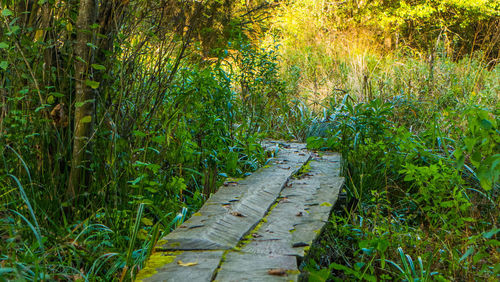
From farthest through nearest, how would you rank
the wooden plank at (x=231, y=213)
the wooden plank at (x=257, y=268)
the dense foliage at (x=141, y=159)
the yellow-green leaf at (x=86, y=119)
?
1. the yellow-green leaf at (x=86, y=119)
2. the dense foliage at (x=141, y=159)
3. the wooden plank at (x=231, y=213)
4. the wooden plank at (x=257, y=268)

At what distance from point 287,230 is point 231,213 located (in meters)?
0.38

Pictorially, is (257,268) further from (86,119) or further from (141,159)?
(141,159)

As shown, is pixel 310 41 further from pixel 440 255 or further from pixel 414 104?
pixel 440 255

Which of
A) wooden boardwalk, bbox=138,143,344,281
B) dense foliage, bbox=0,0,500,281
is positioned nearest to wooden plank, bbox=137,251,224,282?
wooden boardwalk, bbox=138,143,344,281

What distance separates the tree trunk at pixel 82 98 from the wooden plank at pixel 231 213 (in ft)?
2.55

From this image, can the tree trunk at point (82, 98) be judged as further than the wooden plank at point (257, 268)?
Yes

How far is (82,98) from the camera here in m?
2.80

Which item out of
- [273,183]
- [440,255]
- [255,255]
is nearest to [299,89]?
[273,183]

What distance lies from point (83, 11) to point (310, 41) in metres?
9.35

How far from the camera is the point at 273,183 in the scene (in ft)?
11.7

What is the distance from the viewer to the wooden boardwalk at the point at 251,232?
78.6 inches

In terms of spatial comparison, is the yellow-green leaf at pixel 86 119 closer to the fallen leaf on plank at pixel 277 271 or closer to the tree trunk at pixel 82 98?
the tree trunk at pixel 82 98

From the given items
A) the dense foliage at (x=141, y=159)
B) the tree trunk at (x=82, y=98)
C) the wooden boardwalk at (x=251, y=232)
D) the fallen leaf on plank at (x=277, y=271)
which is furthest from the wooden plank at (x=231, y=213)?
the tree trunk at (x=82, y=98)

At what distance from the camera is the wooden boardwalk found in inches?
78.6
